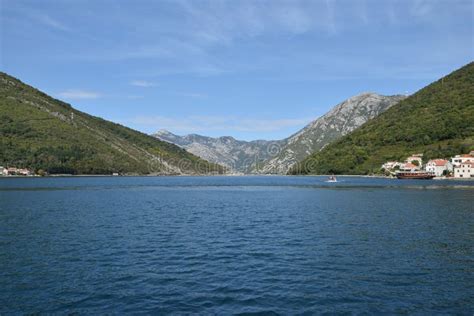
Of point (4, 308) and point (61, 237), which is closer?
point (4, 308)

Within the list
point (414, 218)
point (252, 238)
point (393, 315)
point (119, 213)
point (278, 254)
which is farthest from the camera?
point (119, 213)

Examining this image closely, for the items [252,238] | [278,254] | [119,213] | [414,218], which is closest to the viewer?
[278,254]

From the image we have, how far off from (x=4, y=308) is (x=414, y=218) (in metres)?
57.9

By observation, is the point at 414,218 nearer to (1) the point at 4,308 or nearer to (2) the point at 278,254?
(2) the point at 278,254

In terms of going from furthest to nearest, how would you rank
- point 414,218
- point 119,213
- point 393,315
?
point 119,213 → point 414,218 → point 393,315

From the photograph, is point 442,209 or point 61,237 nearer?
point 61,237

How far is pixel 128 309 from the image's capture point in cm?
2397

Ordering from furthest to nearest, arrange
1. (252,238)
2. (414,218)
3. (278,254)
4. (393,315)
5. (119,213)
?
(119,213), (414,218), (252,238), (278,254), (393,315)

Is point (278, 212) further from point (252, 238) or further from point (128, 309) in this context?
point (128, 309)

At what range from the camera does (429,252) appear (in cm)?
3891

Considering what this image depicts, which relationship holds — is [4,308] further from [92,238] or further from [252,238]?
[252,238]

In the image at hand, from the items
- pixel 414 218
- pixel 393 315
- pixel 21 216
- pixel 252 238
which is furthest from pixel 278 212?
pixel 393 315

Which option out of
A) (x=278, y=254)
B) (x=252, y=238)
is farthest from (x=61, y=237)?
(x=278, y=254)

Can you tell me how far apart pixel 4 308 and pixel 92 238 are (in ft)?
77.3
